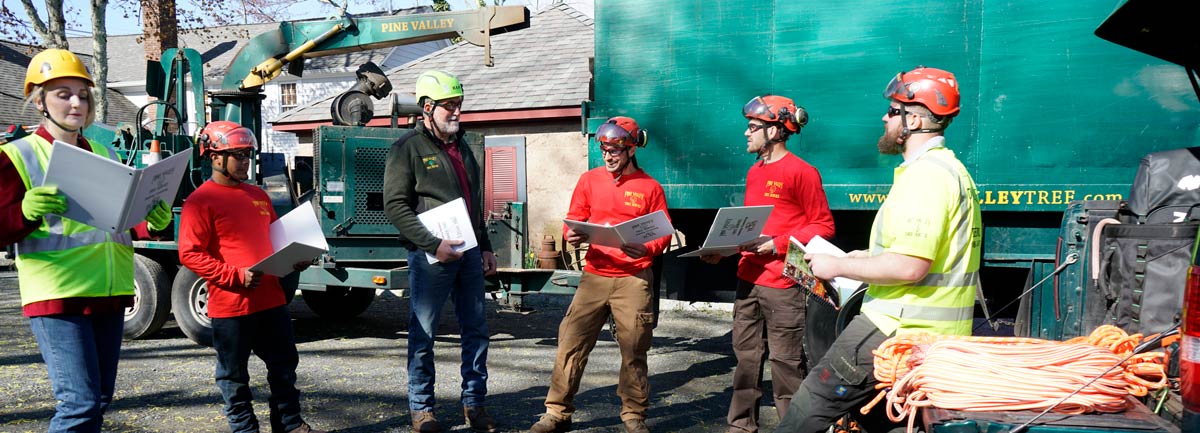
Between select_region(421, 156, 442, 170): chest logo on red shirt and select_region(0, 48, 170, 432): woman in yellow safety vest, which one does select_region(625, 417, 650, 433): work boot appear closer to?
select_region(421, 156, 442, 170): chest logo on red shirt

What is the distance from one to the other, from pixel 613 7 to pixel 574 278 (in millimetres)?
2204

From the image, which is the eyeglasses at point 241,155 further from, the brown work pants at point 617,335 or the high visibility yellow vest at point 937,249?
the high visibility yellow vest at point 937,249

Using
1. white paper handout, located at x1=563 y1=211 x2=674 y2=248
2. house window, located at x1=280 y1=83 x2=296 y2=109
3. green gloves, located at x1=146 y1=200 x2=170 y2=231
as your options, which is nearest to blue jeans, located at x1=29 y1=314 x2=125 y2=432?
green gloves, located at x1=146 y1=200 x2=170 y2=231

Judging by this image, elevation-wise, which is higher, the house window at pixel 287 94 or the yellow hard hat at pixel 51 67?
the house window at pixel 287 94

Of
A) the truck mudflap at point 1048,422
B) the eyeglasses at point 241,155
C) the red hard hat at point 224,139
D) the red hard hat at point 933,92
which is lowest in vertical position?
the truck mudflap at point 1048,422

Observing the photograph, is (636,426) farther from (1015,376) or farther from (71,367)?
(71,367)

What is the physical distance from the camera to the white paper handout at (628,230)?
14.6 feet

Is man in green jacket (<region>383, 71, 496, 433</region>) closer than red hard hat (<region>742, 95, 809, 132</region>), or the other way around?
man in green jacket (<region>383, 71, 496, 433</region>)

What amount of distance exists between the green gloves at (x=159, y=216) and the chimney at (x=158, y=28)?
20.9 metres

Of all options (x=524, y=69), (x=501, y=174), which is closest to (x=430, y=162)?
(x=501, y=174)

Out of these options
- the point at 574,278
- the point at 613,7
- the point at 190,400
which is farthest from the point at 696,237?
the point at 190,400

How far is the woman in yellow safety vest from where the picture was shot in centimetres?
322

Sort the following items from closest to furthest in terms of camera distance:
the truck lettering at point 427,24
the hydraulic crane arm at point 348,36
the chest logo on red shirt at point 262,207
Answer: the chest logo on red shirt at point 262,207
the hydraulic crane arm at point 348,36
the truck lettering at point 427,24

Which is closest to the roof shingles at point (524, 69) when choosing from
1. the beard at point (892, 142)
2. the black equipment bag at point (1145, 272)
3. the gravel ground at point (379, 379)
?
the gravel ground at point (379, 379)
